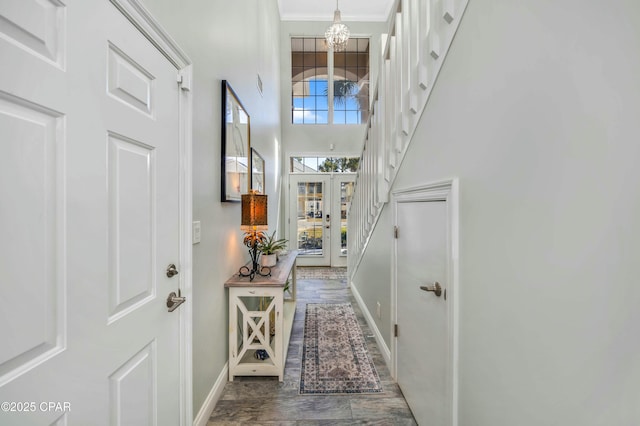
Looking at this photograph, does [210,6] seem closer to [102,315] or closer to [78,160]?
[78,160]

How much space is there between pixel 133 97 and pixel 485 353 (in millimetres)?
1529

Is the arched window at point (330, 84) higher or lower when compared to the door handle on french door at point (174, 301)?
higher

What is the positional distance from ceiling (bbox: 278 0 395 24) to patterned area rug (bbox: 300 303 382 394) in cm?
559

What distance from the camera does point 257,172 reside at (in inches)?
128

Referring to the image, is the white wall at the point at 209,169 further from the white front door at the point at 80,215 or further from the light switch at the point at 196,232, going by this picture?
the white front door at the point at 80,215

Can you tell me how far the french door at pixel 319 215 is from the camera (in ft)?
A: 20.0

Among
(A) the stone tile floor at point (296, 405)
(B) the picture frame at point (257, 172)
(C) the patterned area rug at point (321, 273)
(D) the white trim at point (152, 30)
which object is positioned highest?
(D) the white trim at point (152, 30)

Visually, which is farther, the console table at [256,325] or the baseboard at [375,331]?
the baseboard at [375,331]

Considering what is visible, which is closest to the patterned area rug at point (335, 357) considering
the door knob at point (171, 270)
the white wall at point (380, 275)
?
the white wall at point (380, 275)

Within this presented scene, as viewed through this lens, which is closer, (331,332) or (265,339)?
(265,339)

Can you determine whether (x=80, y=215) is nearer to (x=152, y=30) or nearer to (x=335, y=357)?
(x=152, y=30)

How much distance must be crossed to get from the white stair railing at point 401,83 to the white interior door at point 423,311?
1.47ft

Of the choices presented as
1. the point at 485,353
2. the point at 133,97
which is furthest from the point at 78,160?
the point at 485,353

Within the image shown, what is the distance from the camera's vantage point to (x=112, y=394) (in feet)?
2.90
